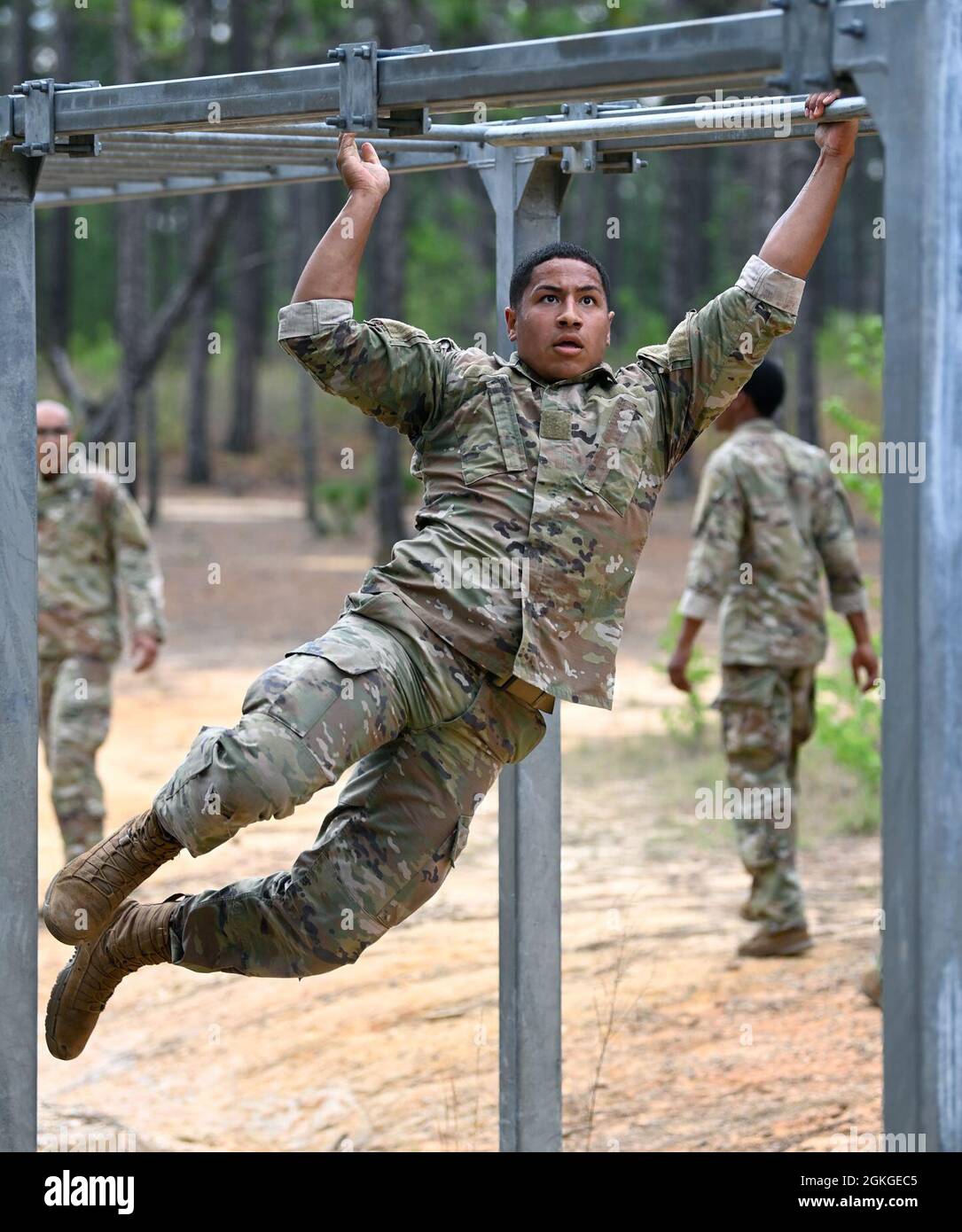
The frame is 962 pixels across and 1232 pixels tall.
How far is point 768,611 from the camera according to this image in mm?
7324

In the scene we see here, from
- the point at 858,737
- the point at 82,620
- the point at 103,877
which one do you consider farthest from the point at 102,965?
the point at 858,737

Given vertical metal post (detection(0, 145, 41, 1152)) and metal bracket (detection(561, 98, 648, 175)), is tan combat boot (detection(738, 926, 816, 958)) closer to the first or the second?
metal bracket (detection(561, 98, 648, 175))

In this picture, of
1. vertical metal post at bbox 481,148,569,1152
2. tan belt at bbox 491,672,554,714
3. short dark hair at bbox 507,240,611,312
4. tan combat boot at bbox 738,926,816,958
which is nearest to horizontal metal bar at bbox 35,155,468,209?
vertical metal post at bbox 481,148,569,1152

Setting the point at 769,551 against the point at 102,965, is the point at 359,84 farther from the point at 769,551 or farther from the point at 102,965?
the point at 769,551

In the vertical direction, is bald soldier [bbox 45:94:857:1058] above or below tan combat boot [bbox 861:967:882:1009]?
above

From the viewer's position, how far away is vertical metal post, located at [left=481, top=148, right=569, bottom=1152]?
4.50m

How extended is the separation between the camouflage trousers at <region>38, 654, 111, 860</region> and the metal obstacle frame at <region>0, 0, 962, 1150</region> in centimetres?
315

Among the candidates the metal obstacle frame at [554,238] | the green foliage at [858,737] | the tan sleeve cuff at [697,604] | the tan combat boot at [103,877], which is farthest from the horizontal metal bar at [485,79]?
the green foliage at [858,737]

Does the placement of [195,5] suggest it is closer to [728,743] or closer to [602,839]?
[602,839]

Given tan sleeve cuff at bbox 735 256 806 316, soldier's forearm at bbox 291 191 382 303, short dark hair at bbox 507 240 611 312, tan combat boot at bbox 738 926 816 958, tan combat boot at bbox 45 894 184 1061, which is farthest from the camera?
tan combat boot at bbox 738 926 816 958

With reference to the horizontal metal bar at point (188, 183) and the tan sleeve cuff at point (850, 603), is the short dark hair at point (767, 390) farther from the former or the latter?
the horizontal metal bar at point (188, 183)

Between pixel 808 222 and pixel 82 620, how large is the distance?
192 inches

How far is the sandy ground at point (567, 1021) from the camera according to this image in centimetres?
571

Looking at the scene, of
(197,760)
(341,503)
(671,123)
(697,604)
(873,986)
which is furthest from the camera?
(341,503)
